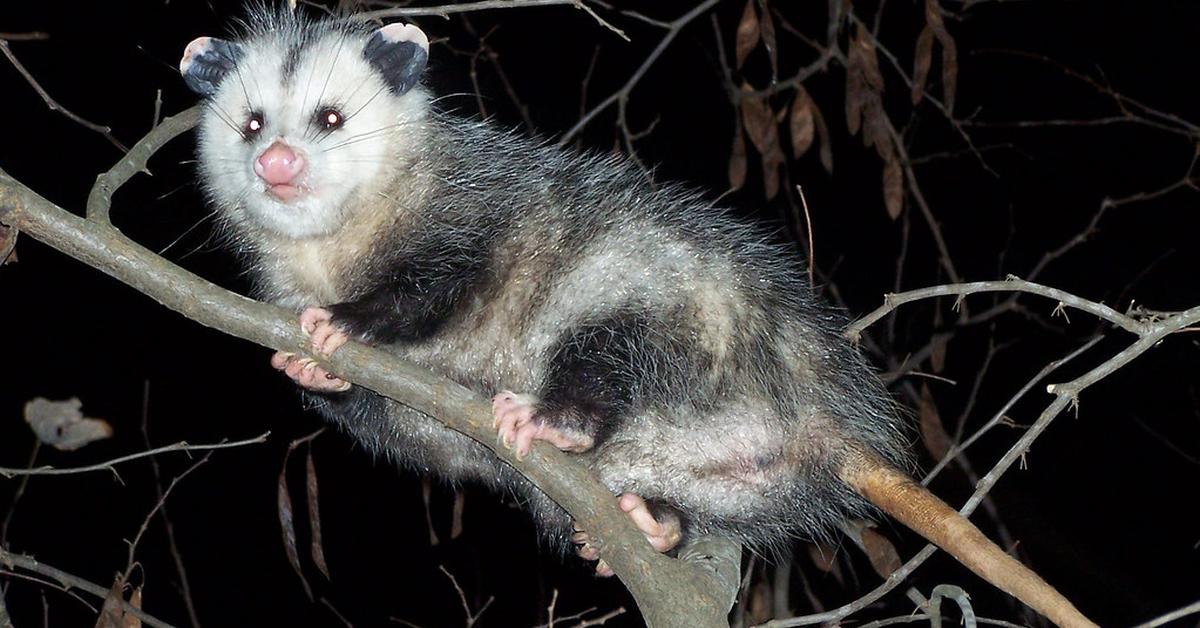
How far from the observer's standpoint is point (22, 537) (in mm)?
6051

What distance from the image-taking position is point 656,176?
18.1 ft

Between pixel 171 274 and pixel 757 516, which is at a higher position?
pixel 171 274

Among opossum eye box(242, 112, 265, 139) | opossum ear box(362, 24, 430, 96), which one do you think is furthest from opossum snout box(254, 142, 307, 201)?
opossum ear box(362, 24, 430, 96)

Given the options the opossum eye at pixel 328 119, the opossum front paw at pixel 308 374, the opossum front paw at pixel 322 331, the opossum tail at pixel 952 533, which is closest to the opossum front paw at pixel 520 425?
the opossum front paw at pixel 322 331

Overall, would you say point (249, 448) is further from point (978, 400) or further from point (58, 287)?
point (978, 400)

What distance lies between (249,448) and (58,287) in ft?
3.99

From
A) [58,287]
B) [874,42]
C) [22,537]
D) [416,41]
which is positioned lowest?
[22,537]

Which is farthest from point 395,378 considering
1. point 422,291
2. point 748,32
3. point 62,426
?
point 748,32

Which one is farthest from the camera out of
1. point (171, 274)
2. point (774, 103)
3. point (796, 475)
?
point (774, 103)

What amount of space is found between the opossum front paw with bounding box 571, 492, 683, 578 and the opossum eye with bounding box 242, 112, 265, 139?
3.50 ft

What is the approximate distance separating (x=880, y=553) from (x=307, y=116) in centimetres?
154

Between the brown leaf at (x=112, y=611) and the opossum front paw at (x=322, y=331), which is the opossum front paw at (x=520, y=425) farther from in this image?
the brown leaf at (x=112, y=611)

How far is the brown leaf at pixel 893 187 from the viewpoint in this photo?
10.7 ft

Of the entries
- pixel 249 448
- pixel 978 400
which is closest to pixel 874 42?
pixel 978 400
